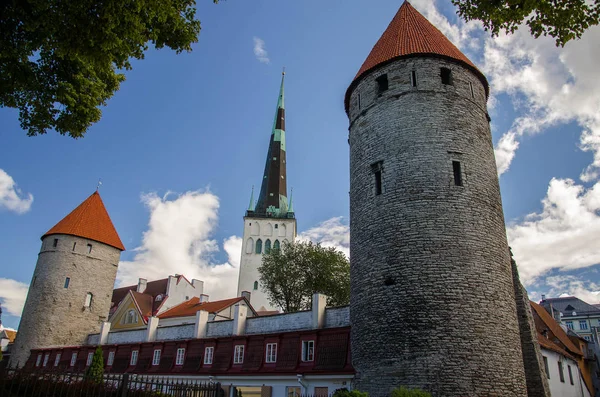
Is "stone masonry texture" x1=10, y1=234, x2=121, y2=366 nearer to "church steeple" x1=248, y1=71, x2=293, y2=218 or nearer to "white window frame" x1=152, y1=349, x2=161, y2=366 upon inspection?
"white window frame" x1=152, y1=349, x2=161, y2=366

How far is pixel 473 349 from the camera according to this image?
461 inches

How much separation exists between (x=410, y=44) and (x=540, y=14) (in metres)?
7.99

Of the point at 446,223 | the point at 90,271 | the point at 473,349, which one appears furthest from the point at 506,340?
the point at 90,271

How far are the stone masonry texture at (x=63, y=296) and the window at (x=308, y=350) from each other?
21688 millimetres

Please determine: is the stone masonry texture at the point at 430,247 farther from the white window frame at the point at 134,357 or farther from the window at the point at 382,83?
the white window frame at the point at 134,357

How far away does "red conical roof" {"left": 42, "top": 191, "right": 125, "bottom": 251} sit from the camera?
33109 mm

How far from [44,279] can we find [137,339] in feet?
30.7

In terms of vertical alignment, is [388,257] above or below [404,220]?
below

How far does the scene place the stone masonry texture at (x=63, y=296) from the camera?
31.0m

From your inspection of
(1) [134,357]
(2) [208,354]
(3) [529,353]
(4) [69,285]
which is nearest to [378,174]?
(3) [529,353]

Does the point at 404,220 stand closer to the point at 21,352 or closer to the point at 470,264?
the point at 470,264

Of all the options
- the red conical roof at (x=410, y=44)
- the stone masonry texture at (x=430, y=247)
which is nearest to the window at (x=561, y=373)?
the stone masonry texture at (x=430, y=247)

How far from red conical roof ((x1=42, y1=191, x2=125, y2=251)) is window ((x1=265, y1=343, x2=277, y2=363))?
2085 centimetres

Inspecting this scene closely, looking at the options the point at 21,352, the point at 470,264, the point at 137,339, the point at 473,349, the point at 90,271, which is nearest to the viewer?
the point at 473,349
